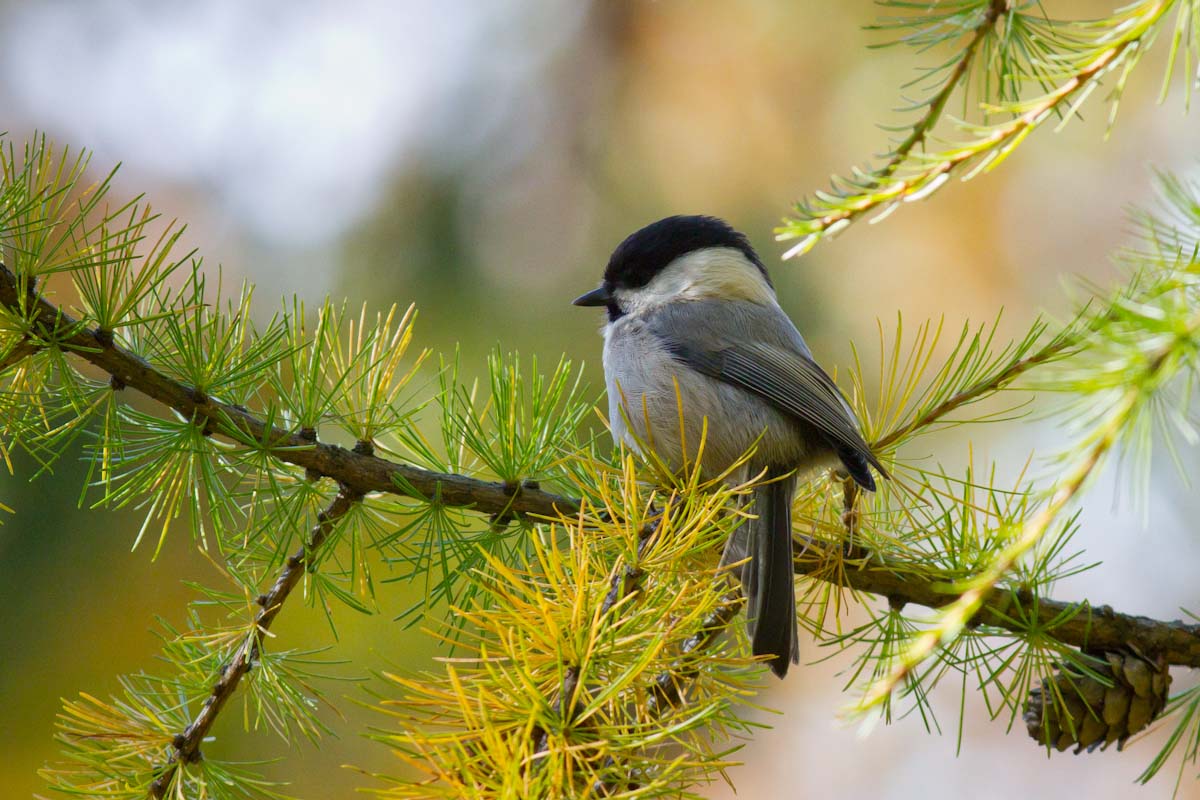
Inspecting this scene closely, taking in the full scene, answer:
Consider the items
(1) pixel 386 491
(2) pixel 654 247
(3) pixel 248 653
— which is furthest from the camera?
(2) pixel 654 247

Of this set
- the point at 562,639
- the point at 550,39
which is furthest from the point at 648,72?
the point at 562,639

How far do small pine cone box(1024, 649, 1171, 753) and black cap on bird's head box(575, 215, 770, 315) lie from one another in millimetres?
1607

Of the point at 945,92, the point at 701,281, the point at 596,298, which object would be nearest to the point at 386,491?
the point at 945,92

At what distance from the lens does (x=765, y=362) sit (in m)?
2.45

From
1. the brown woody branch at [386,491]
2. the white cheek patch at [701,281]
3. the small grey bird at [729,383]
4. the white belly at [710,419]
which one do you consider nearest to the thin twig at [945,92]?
the brown woody branch at [386,491]

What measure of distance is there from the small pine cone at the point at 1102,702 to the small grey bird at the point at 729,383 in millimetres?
421

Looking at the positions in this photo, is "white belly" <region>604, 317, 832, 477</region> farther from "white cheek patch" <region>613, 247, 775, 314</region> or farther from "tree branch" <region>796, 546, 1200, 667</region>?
"tree branch" <region>796, 546, 1200, 667</region>

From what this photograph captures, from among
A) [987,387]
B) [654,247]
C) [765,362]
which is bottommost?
[987,387]

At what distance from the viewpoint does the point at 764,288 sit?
2.97 meters

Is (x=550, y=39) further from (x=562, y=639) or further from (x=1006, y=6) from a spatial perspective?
(x=562, y=639)

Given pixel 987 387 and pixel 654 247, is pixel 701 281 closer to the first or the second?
pixel 654 247

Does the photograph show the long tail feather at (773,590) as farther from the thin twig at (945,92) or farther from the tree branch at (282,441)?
the thin twig at (945,92)

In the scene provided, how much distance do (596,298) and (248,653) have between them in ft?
5.43

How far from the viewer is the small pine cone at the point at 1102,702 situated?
61.2 inches
